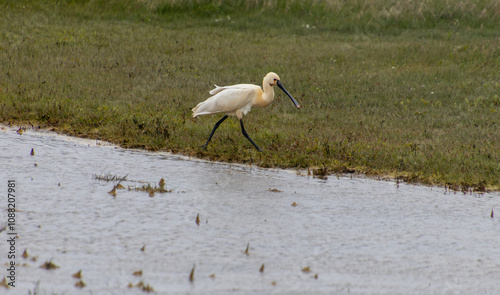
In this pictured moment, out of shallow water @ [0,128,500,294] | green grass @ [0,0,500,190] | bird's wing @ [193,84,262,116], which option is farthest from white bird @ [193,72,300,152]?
shallow water @ [0,128,500,294]

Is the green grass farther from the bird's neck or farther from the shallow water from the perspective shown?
the shallow water

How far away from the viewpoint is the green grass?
11164 millimetres

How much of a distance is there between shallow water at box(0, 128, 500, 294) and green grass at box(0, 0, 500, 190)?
49.2 inches

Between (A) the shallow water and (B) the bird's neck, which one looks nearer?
(A) the shallow water

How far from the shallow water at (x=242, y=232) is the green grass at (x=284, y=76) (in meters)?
1.25

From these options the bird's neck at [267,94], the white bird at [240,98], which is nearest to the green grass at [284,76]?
the white bird at [240,98]

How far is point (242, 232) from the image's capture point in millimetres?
7000

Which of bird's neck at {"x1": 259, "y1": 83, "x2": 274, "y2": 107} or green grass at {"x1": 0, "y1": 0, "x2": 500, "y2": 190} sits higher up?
bird's neck at {"x1": 259, "y1": 83, "x2": 274, "y2": 107}

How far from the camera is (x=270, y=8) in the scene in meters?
27.5

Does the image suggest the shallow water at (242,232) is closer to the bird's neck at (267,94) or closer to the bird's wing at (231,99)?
the bird's wing at (231,99)

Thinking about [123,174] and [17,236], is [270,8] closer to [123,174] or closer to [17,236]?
[123,174]

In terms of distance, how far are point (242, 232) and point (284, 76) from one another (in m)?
11.3

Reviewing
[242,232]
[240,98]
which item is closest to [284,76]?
[240,98]

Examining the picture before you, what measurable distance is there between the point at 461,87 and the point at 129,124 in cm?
870
